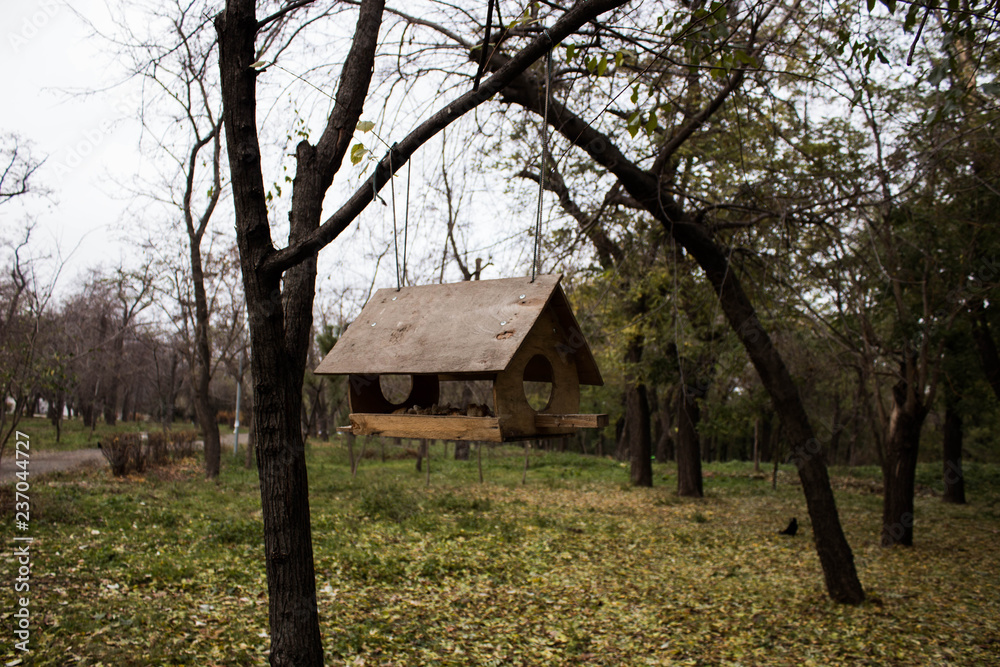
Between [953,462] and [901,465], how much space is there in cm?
788

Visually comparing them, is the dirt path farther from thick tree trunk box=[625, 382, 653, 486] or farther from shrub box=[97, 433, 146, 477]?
thick tree trunk box=[625, 382, 653, 486]

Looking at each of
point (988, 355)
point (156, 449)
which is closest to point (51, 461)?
point (156, 449)

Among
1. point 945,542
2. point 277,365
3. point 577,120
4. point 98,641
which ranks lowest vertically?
point 945,542

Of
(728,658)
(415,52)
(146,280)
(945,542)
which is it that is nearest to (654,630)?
(728,658)

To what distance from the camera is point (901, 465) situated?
8844mm

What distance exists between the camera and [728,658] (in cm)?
507

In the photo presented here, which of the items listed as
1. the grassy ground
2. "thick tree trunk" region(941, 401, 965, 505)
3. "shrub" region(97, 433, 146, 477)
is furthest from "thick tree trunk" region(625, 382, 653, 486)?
"shrub" region(97, 433, 146, 477)

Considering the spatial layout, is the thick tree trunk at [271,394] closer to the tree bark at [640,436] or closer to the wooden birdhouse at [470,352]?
the wooden birdhouse at [470,352]

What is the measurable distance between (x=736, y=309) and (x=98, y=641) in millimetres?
5759

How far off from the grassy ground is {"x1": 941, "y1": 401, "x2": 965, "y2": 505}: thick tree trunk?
2.89 m

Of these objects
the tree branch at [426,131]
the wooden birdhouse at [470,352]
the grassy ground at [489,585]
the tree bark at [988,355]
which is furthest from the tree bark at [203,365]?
the tree bark at [988,355]

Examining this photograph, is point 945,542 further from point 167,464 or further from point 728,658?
point 167,464

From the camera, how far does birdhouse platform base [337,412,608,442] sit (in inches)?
106

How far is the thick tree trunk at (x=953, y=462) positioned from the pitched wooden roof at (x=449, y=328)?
574 inches
